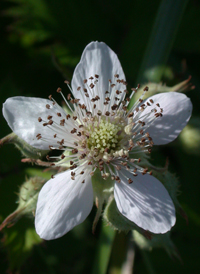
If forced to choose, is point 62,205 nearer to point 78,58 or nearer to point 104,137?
point 104,137

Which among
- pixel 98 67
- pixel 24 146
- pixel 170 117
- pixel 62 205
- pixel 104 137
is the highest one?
pixel 98 67

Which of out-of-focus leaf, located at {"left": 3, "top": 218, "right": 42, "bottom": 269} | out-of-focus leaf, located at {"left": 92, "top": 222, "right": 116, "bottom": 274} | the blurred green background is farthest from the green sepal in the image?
the blurred green background

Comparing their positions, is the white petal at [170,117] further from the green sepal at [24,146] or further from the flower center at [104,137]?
the green sepal at [24,146]

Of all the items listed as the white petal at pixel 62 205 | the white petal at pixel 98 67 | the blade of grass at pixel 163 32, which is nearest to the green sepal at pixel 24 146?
the white petal at pixel 62 205

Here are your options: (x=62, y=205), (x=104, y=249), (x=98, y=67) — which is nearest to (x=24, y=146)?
(x=62, y=205)

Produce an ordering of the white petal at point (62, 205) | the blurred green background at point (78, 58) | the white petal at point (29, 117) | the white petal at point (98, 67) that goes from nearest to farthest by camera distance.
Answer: the white petal at point (62, 205), the white petal at point (29, 117), the white petal at point (98, 67), the blurred green background at point (78, 58)

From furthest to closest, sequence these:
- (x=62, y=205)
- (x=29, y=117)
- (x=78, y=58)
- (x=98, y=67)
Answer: (x=78, y=58), (x=98, y=67), (x=29, y=117), (x=62, y=205)

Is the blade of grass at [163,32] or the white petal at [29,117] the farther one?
the blade of grass at [163,32]
